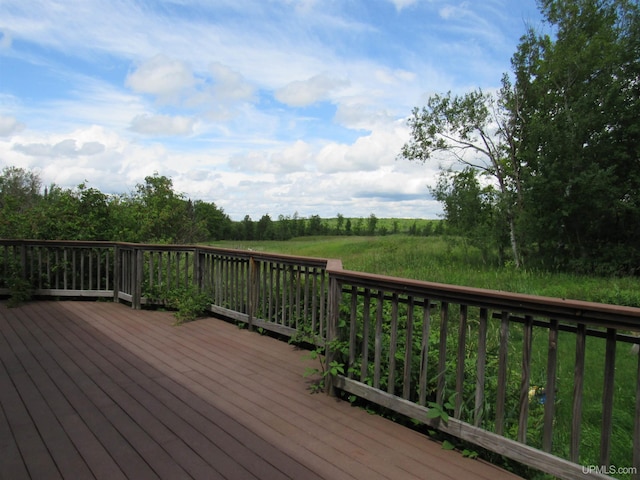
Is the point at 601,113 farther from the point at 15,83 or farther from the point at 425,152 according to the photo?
the point at 15,83

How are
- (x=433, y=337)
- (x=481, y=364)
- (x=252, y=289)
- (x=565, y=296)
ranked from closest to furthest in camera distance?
(x=481, y=364) < (x=433, y=337) < (x=252, y=289) < (x=565, y=296)

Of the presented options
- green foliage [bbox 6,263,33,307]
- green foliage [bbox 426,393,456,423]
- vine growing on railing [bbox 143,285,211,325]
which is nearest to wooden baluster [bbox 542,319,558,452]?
green foliage [bbox 426,393,456,423]

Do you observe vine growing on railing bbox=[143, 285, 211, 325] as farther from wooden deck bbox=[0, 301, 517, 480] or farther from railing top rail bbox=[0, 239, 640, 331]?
railing top rail bbox=[0, 239, 640, 331]

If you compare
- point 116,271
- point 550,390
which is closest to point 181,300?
point 116,271

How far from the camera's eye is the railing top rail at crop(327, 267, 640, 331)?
1.69 meters

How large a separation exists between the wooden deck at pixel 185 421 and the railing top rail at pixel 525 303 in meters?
0.85

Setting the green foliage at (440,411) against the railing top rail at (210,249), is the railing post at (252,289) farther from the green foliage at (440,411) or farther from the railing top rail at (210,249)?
the green foliage at (440,411)

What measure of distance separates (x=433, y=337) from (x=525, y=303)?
4.21 feet

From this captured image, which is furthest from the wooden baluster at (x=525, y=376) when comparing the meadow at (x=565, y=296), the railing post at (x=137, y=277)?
the railing post at (x=137, y=277)

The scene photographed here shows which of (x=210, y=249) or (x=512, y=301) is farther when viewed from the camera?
(x=210, y=249)

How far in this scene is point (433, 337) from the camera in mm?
3191

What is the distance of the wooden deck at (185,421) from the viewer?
2.07 meters

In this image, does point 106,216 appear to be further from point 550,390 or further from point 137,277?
point 550,390

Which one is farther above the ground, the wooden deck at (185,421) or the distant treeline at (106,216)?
the distant treeline at (106,216)
